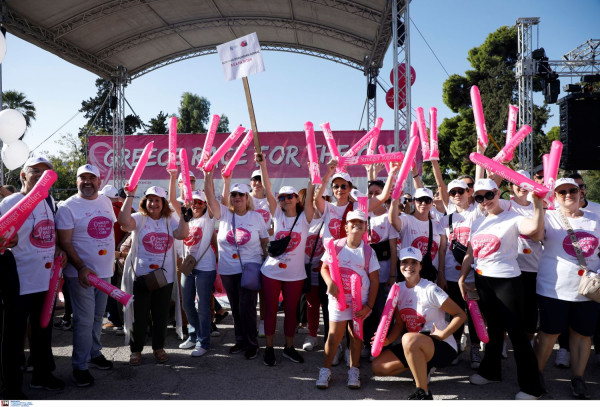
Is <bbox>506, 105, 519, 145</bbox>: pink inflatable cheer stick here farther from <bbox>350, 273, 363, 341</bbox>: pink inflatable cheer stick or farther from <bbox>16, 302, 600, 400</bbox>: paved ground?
<bbox>16, 302, 600, 400</bbox>: paved ground

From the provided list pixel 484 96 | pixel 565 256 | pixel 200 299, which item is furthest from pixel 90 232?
pixel 484 96

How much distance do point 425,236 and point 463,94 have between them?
23.5m

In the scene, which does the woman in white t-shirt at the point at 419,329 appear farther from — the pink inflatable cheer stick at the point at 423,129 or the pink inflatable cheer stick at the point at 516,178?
the pink inflatable cheer stick at the point at 423,129

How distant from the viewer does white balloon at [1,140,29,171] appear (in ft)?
22.6

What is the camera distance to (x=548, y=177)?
11.2ft

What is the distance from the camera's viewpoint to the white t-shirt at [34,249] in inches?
131

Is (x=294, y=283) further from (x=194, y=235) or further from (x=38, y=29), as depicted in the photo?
(x=38, y=29)

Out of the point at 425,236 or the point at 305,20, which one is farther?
the point at 305,20

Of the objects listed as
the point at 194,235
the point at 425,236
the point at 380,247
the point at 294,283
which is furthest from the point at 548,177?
the point at 194,235

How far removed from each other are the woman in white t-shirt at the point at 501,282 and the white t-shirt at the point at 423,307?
0.40 m

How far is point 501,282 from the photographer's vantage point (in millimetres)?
3568

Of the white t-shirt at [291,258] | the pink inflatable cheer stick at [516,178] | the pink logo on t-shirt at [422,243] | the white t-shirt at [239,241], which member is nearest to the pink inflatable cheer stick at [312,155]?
the white t-shirt at [291,258]

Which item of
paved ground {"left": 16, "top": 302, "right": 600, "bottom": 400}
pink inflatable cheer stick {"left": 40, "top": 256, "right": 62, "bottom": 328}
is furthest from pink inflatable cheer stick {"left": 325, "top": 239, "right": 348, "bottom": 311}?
pink inflatable cheer stick {"left": 40, "top": 256, "right": 62, "bottom": 328}

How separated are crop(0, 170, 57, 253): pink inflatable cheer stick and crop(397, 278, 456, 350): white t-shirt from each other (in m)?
3.14
